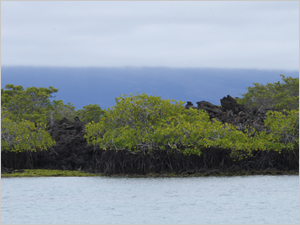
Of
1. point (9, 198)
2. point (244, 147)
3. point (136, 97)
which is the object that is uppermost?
point (136, 97)

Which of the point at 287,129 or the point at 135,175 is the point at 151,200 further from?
the point at 287,129

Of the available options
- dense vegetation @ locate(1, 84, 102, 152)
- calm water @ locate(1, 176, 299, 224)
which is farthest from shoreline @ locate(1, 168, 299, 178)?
dense vegetation @ locate(1, 84, 102, 152)

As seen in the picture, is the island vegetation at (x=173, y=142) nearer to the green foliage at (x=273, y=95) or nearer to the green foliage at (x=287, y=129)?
the green foliage at (x=287, y=129)

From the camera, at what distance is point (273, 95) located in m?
70.9

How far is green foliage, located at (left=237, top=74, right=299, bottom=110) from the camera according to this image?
70188 millimetres

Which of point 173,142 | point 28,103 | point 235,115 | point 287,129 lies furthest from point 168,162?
point 28,103

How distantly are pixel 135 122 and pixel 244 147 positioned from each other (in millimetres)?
8328

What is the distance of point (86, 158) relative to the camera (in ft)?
157

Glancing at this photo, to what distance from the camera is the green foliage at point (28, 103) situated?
2721 inches

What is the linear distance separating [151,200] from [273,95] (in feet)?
146

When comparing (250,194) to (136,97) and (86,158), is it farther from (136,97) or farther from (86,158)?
(86,158)

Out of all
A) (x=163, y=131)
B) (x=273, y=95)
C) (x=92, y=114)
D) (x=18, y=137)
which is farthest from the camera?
(x=92, y=114)

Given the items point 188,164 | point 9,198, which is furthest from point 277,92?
point 9,198

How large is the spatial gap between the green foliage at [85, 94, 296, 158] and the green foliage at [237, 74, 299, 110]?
96.0ft
